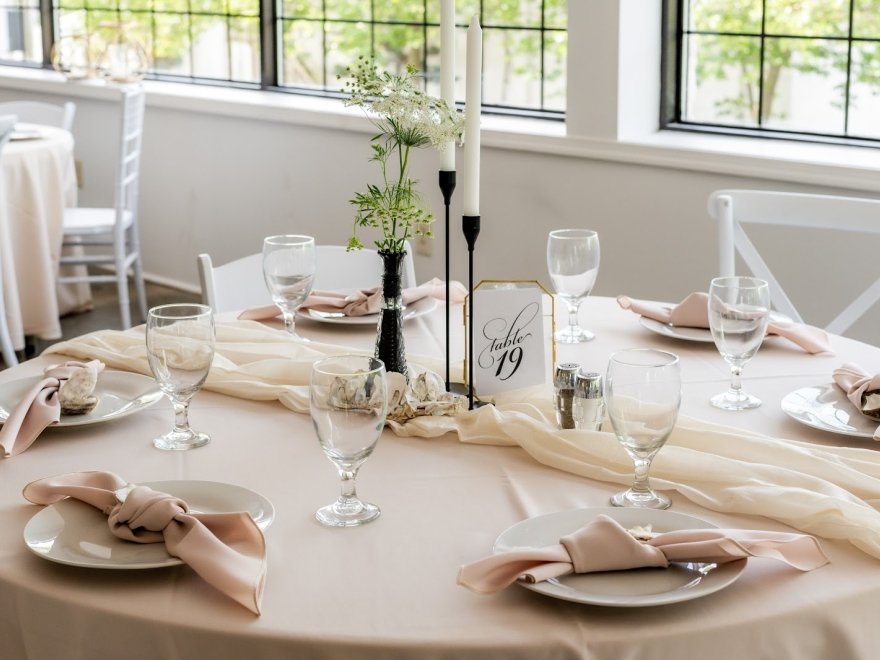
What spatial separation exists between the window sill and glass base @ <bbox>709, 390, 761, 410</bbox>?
64.5 inches

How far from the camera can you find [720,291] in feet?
5.07

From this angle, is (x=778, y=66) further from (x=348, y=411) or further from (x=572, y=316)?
(x=348, y=411)

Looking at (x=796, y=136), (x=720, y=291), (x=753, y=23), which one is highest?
(x=753, y=23)

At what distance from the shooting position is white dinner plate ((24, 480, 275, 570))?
1.05 m

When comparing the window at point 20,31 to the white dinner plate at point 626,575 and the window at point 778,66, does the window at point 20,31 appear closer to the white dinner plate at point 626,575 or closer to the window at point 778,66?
the window at point 778,66

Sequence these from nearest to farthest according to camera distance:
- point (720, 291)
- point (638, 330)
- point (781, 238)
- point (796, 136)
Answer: point (720, 291)
point (638, 330)
point (781, 238)
point (796, 136)

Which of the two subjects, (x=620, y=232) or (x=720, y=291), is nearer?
(x=720, y=291)

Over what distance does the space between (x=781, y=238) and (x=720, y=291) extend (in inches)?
68.9

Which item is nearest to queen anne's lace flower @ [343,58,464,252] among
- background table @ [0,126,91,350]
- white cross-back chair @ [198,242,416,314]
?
white cross-back chair @ [198,242,416,314]

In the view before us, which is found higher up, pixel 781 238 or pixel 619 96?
pixel 619 96

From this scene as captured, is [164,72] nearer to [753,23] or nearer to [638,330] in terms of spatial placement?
[753,23]

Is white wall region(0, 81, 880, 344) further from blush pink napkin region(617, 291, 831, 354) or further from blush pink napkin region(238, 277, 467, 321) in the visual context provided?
blush pink napkin region(238, 277, 467, 321)

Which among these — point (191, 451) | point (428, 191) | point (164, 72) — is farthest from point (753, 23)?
point (164, 72)

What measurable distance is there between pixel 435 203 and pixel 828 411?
278 centimetres
